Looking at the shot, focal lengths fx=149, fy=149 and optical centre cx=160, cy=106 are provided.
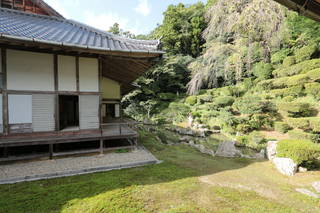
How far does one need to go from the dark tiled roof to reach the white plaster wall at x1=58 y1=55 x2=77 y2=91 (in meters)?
0.68

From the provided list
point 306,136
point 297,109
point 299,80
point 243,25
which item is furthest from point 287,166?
point 299,80

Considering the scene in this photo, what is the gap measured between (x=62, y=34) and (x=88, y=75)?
5.09ft

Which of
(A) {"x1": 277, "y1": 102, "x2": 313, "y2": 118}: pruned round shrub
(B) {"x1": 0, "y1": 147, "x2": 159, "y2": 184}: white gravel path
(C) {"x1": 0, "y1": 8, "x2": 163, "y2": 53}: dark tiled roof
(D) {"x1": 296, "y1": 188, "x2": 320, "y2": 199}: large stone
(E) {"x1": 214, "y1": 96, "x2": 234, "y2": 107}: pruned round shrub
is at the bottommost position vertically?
(D) {"x1": 296, "y1": 188, "x2": 320, "y2": 199}: large stone

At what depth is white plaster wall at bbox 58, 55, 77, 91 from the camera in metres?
4.89

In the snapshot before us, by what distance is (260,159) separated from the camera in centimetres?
543

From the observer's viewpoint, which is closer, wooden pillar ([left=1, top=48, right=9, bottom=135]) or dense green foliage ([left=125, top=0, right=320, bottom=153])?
wooden pillar ([left=1, top=48, right=9, bottom=135])

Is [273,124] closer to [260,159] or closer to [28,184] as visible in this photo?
[260,159]

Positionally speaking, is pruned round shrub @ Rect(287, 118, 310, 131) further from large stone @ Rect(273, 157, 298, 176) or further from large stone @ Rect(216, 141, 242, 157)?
large stone @ Rect(273, 157, 298, 176)

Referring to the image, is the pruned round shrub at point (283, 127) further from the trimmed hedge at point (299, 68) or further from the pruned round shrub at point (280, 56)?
the pruned round shrub at point (280, 56)

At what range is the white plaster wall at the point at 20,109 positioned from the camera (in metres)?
4.39

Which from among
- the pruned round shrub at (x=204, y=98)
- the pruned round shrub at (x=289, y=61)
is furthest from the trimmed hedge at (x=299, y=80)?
the pruned round shrub at (x=204, y=98)

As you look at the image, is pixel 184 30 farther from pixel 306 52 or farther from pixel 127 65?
pixel 127 65

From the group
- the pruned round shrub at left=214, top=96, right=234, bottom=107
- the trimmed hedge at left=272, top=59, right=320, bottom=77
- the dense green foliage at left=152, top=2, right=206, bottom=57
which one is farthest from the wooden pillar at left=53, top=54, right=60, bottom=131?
the dense green foliage at left=152, top=2, right=206, bottom=57

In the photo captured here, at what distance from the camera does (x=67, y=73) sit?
4.98 metres
